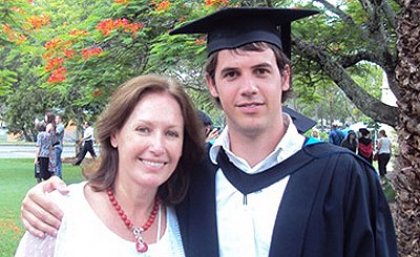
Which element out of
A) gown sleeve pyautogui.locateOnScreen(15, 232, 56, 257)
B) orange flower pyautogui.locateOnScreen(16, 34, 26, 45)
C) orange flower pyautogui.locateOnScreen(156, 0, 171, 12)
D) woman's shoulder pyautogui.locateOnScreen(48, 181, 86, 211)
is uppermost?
orange flower pyautogui.locateOnScreen(156, 0, 171, 12)

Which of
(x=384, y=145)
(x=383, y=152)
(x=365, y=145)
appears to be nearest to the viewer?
(x=365, y=145)

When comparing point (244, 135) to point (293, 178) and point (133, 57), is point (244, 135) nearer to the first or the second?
point (293, 178)

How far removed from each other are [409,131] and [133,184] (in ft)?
6.80

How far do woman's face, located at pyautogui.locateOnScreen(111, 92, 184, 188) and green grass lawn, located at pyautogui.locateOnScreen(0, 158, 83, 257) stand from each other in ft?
13.8

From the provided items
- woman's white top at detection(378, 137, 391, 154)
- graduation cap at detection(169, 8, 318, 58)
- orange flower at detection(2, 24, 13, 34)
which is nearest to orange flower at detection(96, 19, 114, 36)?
orange flower at detection(2, 24, 13, 34)

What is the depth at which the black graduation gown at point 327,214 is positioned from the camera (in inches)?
82.4

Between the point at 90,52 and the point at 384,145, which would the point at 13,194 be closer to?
the point at 90,52

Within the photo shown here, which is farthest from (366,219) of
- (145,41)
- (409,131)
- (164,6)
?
(145,41)

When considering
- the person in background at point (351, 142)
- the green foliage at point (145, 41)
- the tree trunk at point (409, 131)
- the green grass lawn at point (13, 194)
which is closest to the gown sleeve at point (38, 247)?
the tree trunk at point (409, 131)

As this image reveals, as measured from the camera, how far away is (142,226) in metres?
2.30

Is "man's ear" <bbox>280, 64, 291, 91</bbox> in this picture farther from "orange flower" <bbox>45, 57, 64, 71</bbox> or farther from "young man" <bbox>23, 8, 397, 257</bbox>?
"orange flower" <bbox>45, 57, 64, 71</bbox>

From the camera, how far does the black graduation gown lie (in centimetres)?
209

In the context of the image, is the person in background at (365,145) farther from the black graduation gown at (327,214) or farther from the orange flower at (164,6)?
the black graduation gown at (327,214)

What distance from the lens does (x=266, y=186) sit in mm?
2217
